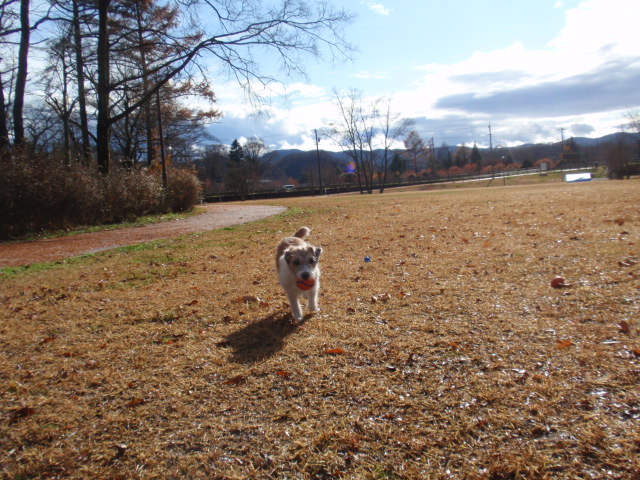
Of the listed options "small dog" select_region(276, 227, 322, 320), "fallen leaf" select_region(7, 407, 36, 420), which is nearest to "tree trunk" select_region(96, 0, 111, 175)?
"small dog" select_region(276, 227, 322, 320)

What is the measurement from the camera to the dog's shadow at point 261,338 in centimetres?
345

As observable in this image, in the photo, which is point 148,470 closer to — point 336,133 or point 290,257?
point 290,257

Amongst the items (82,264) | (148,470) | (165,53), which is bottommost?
(148,470)

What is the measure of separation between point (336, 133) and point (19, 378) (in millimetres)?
54094

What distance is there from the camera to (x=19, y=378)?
321 cm

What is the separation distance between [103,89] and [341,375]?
17.7m

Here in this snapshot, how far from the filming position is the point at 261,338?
12.5 feet

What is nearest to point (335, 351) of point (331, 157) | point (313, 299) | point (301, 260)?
point (313, 299)

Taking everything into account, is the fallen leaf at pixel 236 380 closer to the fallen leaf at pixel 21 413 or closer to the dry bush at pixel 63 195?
the fallen leaf at pixel 21 413

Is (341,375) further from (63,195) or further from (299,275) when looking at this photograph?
(63,195)

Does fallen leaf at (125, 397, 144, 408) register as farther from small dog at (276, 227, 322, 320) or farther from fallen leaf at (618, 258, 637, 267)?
fallen leaf at (618, 258, 637, 267)

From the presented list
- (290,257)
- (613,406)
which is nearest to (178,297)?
(290,257)

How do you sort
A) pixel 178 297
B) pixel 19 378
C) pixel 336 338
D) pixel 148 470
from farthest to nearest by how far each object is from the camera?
pixel 178 297 → pixel 336 338 → pixel 19 378 → pixel 148 470

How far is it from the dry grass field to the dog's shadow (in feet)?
0.09
